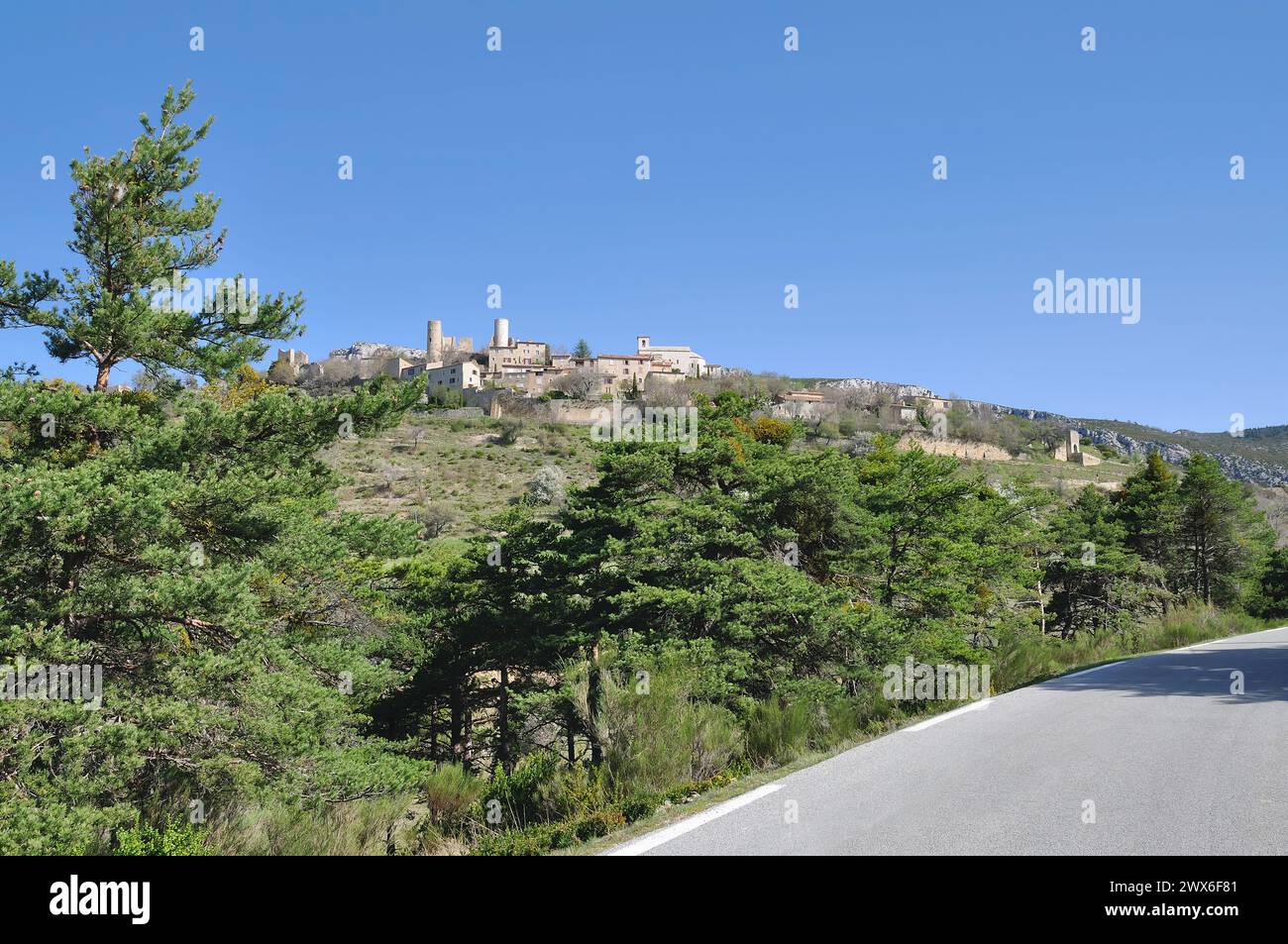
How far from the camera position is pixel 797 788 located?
216 inches

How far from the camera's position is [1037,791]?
16.7 ft

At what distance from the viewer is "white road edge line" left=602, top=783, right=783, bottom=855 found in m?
4.33

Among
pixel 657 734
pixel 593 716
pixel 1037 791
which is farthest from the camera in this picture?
pixel 593 716

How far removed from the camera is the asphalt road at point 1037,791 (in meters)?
4.17

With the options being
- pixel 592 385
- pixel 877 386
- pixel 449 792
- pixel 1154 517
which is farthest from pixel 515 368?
pixel 449 792

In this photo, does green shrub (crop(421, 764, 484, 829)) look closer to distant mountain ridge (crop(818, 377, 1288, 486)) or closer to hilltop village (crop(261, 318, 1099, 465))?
hilltop village (crop(261, 318, 1099, 465))

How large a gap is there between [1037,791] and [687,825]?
225cm

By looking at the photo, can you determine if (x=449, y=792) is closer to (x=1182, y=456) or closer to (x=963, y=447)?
(x=963, y=447)

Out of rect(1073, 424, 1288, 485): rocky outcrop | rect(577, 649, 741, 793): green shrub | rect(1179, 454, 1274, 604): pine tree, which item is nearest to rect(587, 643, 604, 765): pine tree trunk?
rect(577, 649, 741, 793): green shrub

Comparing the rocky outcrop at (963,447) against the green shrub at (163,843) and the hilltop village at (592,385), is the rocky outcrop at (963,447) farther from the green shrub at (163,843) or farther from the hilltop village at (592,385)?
the green shrub at (163,843)

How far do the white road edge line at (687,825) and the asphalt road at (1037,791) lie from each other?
17mm

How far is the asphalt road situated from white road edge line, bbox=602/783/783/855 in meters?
0.02

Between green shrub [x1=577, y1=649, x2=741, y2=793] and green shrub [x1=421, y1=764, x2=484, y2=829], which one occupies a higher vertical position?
green shrub [x1=577, y1=649, x2=741, y2=793]

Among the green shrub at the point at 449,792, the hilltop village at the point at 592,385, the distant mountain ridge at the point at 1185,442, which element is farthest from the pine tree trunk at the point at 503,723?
the distant mountain ridge at the point at 1185,442
